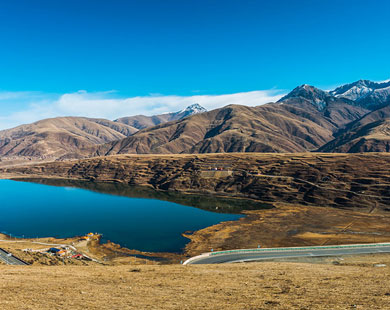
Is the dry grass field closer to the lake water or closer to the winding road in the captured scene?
the winding road

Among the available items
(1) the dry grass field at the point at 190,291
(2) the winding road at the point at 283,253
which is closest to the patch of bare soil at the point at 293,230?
(2) the winding road at the point at 283,253

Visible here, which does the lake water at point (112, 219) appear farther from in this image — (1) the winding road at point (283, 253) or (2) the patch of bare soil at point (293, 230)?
(1) the winding road at point (283, 253)

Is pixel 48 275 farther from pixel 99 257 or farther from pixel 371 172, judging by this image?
pixel 371 172

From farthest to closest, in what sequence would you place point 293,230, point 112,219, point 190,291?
1. point 112,219
2. point 293,230
3. point 190,291

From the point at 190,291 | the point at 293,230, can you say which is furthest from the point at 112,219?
the point at 190,291

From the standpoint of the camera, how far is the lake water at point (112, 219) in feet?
359

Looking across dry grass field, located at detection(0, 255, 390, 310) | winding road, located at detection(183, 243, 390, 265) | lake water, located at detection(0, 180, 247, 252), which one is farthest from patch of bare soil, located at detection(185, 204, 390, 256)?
dry grass field, located at detection(0, 255, 390, 310)

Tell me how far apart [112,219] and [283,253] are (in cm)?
9111

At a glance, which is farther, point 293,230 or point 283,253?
point 293,230

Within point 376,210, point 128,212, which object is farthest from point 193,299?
point 376,210

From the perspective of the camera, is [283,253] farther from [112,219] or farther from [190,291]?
[112,219]

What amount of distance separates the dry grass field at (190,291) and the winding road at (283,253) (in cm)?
3547

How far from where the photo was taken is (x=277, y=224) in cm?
12450

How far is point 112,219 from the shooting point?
456 feet
